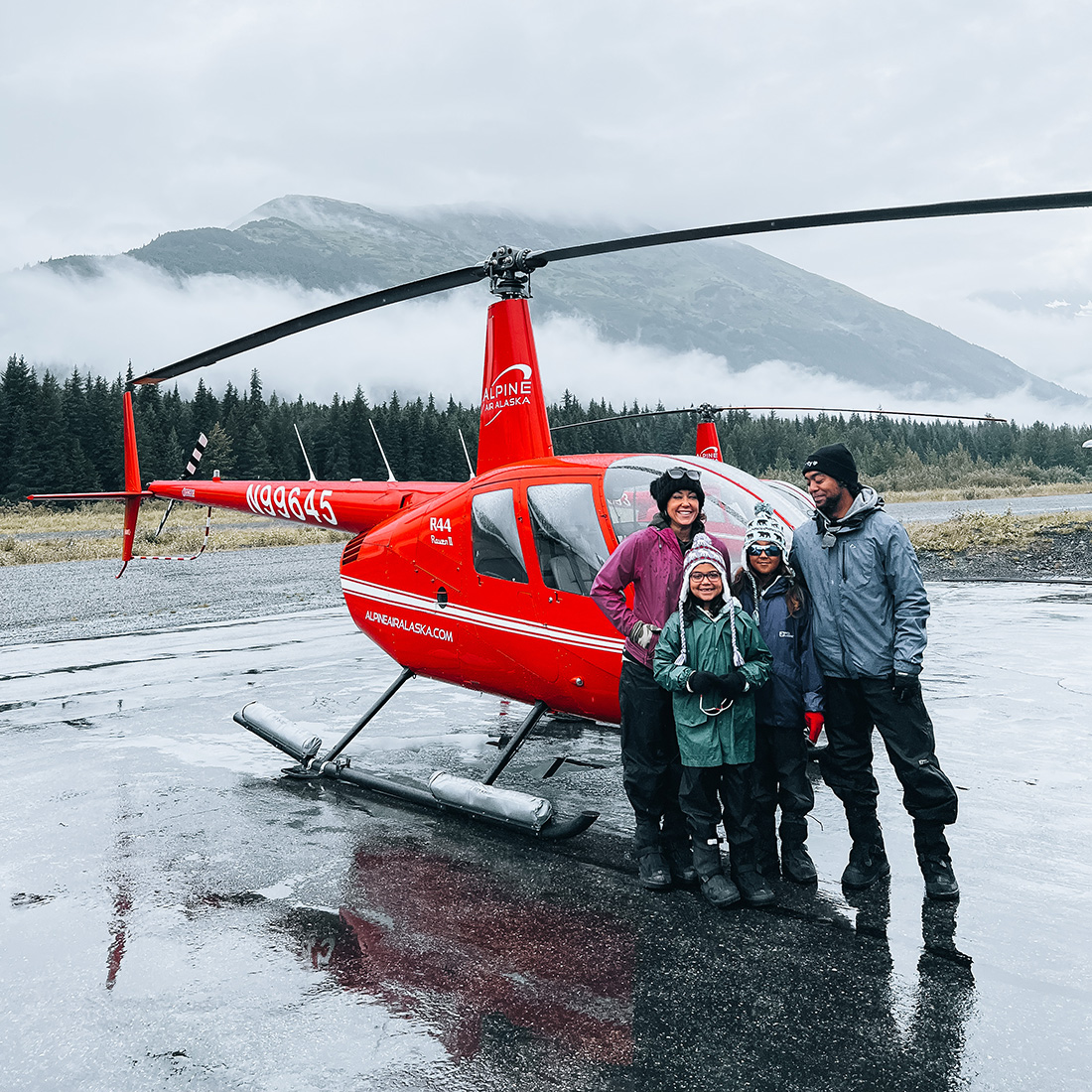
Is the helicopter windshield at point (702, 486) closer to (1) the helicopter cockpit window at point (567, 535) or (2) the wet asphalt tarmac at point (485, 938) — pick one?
(1) the helicopter cockpit window at point (567, 535)

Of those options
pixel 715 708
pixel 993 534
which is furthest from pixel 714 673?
pixel 993 534

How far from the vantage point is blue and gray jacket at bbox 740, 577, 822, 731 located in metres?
4.18

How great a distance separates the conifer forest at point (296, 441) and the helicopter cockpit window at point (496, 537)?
112ft

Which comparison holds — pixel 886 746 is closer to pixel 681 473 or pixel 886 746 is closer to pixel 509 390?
pixel 681 473

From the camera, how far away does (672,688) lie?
411 cm

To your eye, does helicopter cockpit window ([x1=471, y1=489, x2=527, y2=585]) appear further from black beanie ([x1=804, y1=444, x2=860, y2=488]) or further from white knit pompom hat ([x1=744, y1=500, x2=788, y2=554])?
black beanie ([x1=804, y1=444, x2=860, y2=488])

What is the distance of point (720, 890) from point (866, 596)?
147 centimetres

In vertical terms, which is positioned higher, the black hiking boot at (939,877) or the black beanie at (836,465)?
the black beanie at (836,465)

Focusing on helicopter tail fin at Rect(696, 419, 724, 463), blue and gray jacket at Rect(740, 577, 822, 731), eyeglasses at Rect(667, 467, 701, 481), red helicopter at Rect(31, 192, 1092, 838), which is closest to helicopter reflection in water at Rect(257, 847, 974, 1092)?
blue and gray jacket at Rect(740, 577, 822, 731)

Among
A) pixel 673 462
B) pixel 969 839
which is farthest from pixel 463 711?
pixel 969 839

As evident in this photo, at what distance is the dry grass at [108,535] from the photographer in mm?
28859

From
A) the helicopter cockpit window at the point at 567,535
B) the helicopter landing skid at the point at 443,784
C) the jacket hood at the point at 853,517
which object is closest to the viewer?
the jacket hood at the point at 853,517

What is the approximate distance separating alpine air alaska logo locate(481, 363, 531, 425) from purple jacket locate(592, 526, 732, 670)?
2.59 meters

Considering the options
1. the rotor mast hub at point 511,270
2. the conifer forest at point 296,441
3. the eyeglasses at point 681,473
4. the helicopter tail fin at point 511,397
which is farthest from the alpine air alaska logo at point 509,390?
the conifer forest at point 296,441
